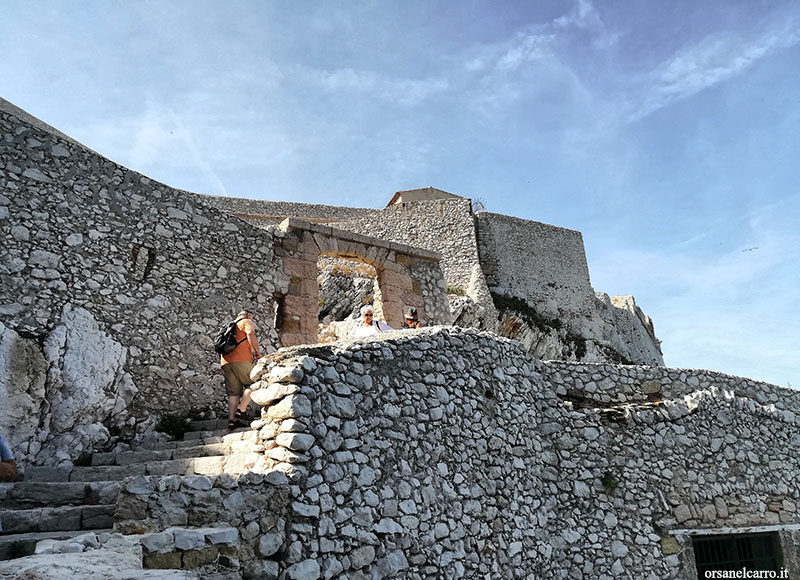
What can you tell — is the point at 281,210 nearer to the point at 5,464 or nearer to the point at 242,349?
the point at 242,349

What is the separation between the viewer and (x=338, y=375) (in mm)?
5465

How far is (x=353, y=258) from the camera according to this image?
11.3 metres

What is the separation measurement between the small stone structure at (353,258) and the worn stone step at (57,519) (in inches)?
195

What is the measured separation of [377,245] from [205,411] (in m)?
4.77

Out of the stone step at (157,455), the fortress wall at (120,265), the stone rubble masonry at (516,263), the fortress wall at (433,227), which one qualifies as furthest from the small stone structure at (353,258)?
the fortress wall at (433,227)

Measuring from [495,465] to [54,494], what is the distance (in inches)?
174

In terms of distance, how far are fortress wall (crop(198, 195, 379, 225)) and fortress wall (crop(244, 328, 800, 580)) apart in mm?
17498

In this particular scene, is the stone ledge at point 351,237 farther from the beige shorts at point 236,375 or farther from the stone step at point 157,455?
the stone step at point 157,455

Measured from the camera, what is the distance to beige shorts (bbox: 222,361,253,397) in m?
7.24

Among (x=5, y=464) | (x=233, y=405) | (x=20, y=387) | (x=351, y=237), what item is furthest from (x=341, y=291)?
(x=5, y=464)

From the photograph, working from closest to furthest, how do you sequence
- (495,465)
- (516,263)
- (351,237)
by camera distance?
1. (495,465)
2. (351,237)
3. (516,263)

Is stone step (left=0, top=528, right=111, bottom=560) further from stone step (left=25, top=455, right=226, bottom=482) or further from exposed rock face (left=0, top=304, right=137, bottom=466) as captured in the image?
exposed rock face (left=0, top=304, right=137, bottom=466)

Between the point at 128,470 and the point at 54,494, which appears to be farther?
the point at 128,470

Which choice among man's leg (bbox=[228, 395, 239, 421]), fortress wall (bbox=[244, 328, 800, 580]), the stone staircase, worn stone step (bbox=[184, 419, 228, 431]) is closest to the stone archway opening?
worn stone step (bbox=[184, 419, 228, 431])
